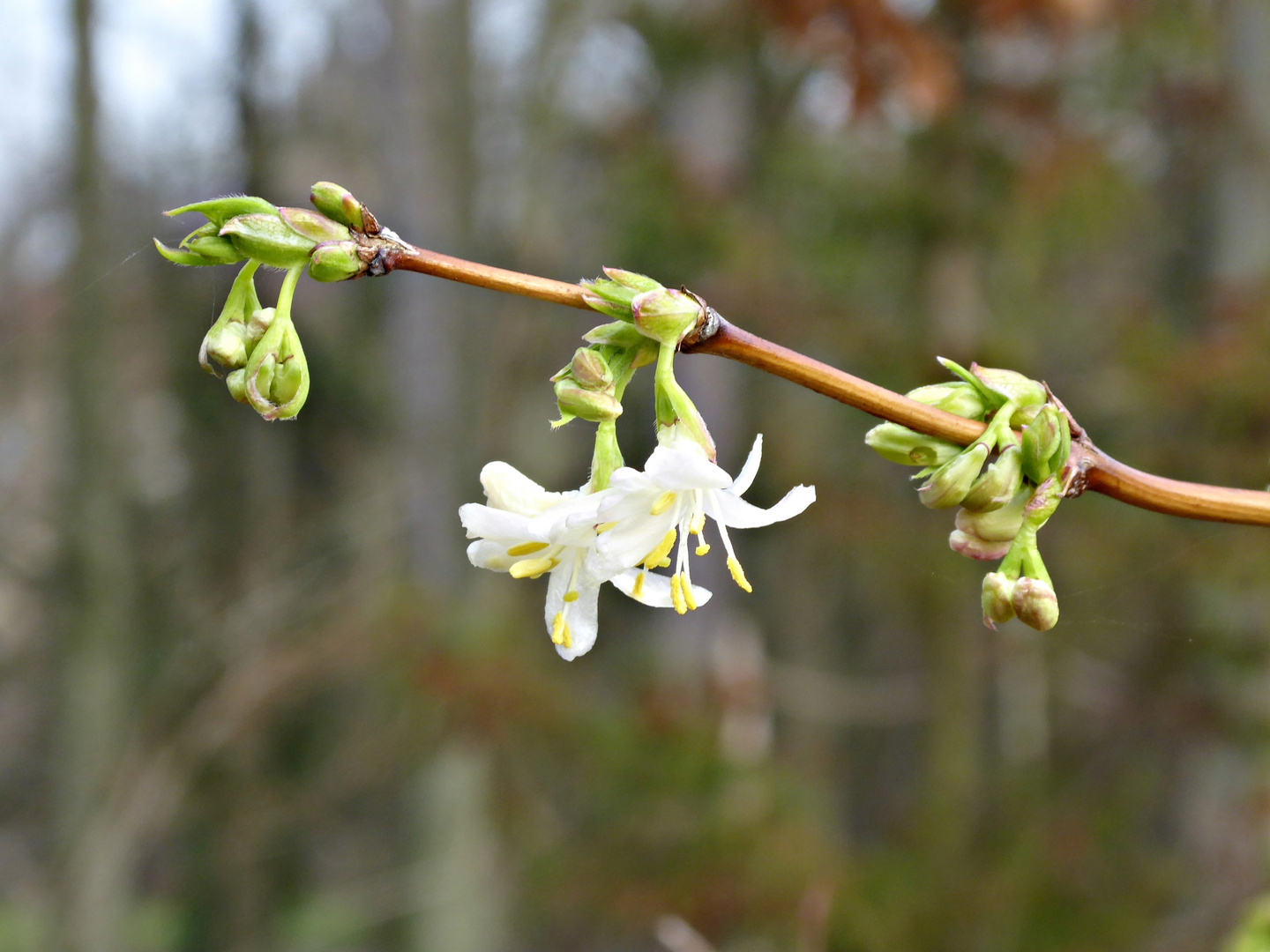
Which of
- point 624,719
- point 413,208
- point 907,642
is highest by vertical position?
point 413,208

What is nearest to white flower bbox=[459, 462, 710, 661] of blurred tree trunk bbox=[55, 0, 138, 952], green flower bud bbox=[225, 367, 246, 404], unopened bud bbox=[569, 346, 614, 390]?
unopened bud bbox=[569, 346, 614, 390]

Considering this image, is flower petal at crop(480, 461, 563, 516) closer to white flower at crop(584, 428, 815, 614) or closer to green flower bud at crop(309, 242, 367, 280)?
white flower at crop(584, 428, 815, 614)

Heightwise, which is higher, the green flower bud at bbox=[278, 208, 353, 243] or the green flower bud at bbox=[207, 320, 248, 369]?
the green flower bud at bbox=[278, 208, 353, 243]

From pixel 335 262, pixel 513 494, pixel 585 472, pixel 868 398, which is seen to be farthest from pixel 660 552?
pixel 585 472

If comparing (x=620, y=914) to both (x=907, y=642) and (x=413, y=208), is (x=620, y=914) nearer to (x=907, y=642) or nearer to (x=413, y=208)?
(x=413, y=208)

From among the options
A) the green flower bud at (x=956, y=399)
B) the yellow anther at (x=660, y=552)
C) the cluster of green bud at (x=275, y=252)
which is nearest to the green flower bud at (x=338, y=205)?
the cluster of green bud at (x=275, y=252)

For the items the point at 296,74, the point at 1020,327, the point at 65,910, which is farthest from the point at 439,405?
the point at 1020,327
